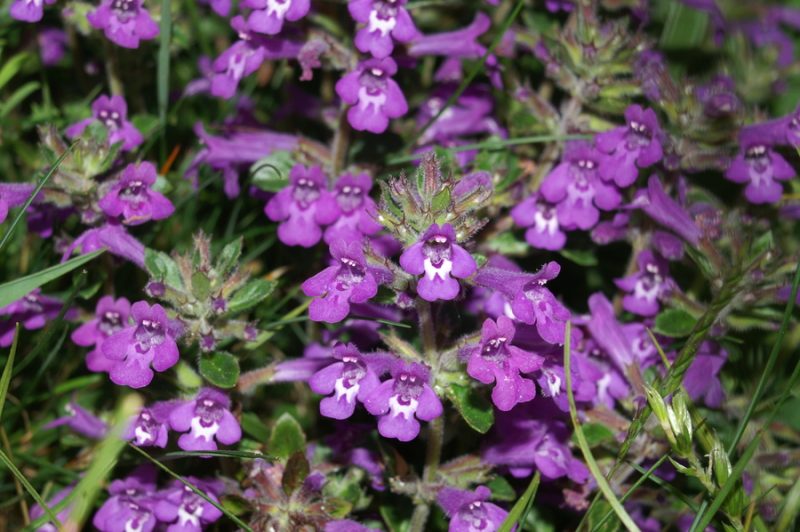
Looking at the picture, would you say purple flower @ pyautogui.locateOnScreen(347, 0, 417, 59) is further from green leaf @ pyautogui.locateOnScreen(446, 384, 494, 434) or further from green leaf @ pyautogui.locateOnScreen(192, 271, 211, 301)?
green leaf @ pyautogui.locateOnScreen(446, 384, 494, 434)

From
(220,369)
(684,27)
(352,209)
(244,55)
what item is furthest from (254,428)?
(684,27)

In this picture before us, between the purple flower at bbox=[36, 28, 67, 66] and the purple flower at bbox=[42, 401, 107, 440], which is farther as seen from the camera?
the purple flower at bbox=[36, 28, 67, 66]

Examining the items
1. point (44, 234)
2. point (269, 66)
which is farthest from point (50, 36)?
point (44, 234)

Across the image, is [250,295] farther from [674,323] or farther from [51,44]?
[51,44]

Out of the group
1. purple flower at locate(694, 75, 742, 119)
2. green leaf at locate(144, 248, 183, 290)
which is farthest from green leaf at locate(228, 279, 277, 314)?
purple flower at locate(694, 75, 742, 119)

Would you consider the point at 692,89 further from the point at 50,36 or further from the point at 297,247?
the point at 50,36

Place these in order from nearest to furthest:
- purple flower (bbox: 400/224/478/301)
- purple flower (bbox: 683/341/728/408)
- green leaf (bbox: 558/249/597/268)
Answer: purple flower (bbox: 400/224/478/301) < purple flower (bbox: 683/341/728/408) < green leaf (bbox: 558/249/597/268)
